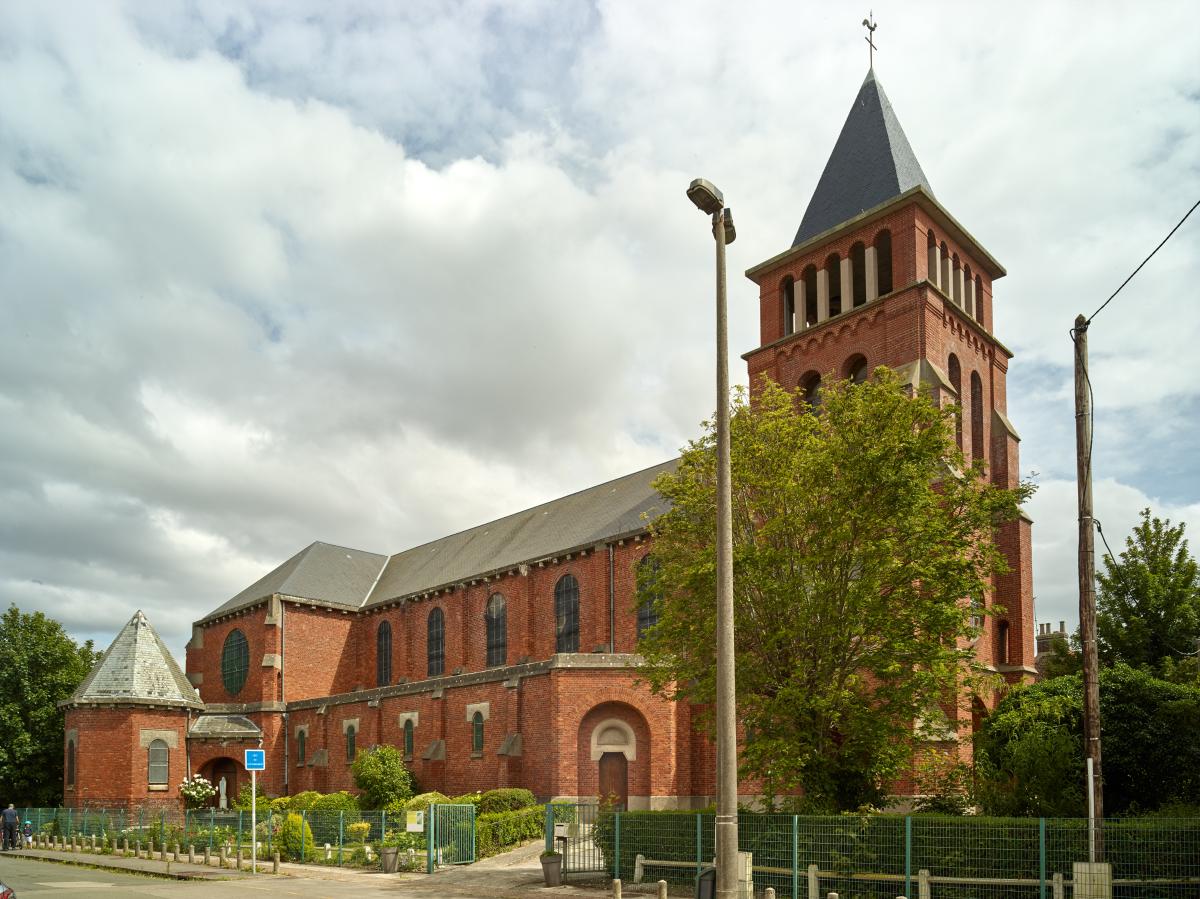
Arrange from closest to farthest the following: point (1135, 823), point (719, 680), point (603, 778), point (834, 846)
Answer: point (719, 680), point (1135, 823), point (834, 846), point (603, 778)

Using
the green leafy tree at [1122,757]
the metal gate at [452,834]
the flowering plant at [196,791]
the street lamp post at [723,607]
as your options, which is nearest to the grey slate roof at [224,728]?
the flowering plant at [196,791]

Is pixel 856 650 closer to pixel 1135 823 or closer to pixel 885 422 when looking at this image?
pixel 885 422

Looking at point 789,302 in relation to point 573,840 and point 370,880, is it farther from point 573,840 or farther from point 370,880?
point 370,880

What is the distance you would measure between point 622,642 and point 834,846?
68.4 ft

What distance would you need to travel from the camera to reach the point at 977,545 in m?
22.8

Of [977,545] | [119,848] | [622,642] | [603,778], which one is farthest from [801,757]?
[119,848]

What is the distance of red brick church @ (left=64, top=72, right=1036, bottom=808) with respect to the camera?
33938 mm

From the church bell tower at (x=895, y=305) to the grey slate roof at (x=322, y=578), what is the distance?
2759 cm

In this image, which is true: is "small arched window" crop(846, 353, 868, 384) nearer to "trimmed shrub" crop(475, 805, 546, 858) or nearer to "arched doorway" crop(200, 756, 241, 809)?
"trimmed shrub" crop(475, 805, 546, 858)

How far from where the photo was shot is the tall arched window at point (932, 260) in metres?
36.0

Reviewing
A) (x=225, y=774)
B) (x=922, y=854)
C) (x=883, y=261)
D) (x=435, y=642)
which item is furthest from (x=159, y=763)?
(x=922, y=854)

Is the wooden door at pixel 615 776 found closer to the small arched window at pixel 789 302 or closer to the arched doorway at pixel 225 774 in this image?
the small arched window at pixel 789 302

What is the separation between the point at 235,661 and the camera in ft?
184

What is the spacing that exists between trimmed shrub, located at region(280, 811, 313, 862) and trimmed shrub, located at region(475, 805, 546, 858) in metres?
5.05
